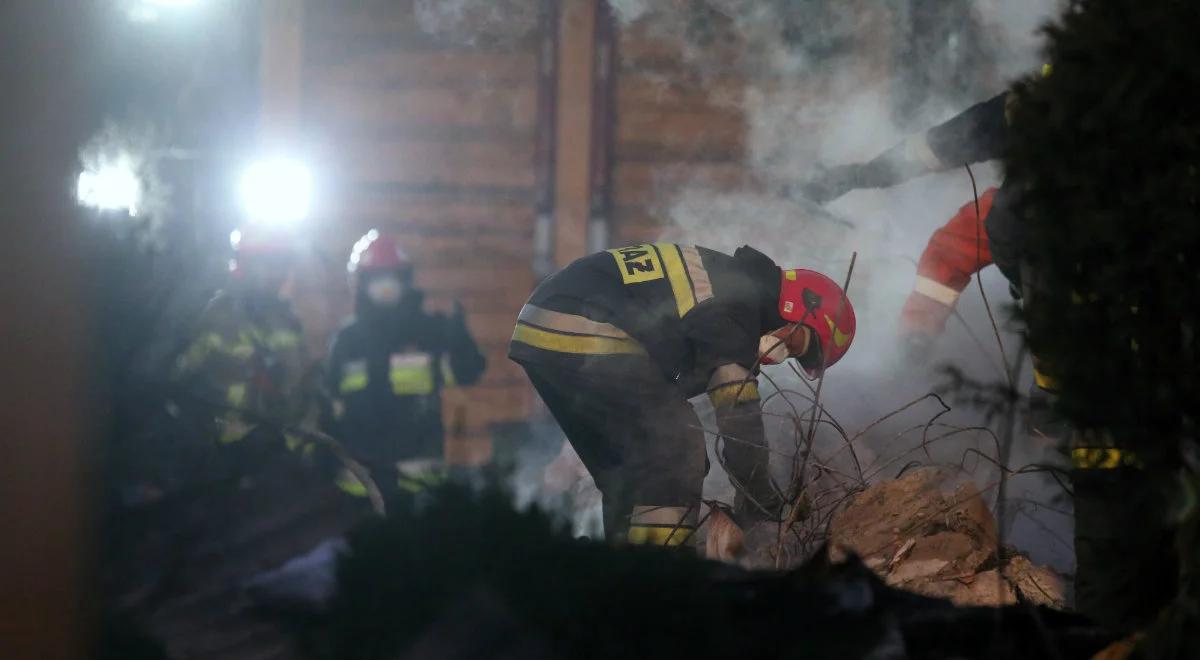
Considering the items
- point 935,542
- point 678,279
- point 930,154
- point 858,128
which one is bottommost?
point 935,542

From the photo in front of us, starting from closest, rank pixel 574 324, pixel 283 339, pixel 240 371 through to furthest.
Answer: pixel 240 371, pixel 574 324, pixel 283 339

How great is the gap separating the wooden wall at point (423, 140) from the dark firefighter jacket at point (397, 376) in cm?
48

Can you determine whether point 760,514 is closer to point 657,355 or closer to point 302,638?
point 657,355

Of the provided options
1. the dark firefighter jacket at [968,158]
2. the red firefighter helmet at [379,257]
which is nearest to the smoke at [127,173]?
the dark firefighter jacket at [968,158]

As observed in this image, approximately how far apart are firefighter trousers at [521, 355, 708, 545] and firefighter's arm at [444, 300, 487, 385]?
1.68m

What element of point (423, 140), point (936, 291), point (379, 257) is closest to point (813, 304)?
point (936, 291)

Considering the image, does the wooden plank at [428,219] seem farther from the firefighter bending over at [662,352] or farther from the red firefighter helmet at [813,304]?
the red firefighter helmet at [813,304]

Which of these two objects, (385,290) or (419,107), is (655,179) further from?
(385,290)

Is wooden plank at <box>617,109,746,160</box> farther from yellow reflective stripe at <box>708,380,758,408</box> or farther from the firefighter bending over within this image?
yellow reflective stripe at <box>708,380,758,408</box>

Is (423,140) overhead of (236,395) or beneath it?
overhead

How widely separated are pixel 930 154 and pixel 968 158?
2.03 ft

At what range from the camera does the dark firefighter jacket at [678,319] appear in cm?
383

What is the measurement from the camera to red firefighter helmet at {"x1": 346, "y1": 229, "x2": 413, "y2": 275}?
20.4 ft

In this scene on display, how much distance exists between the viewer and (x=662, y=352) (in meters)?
3.98
